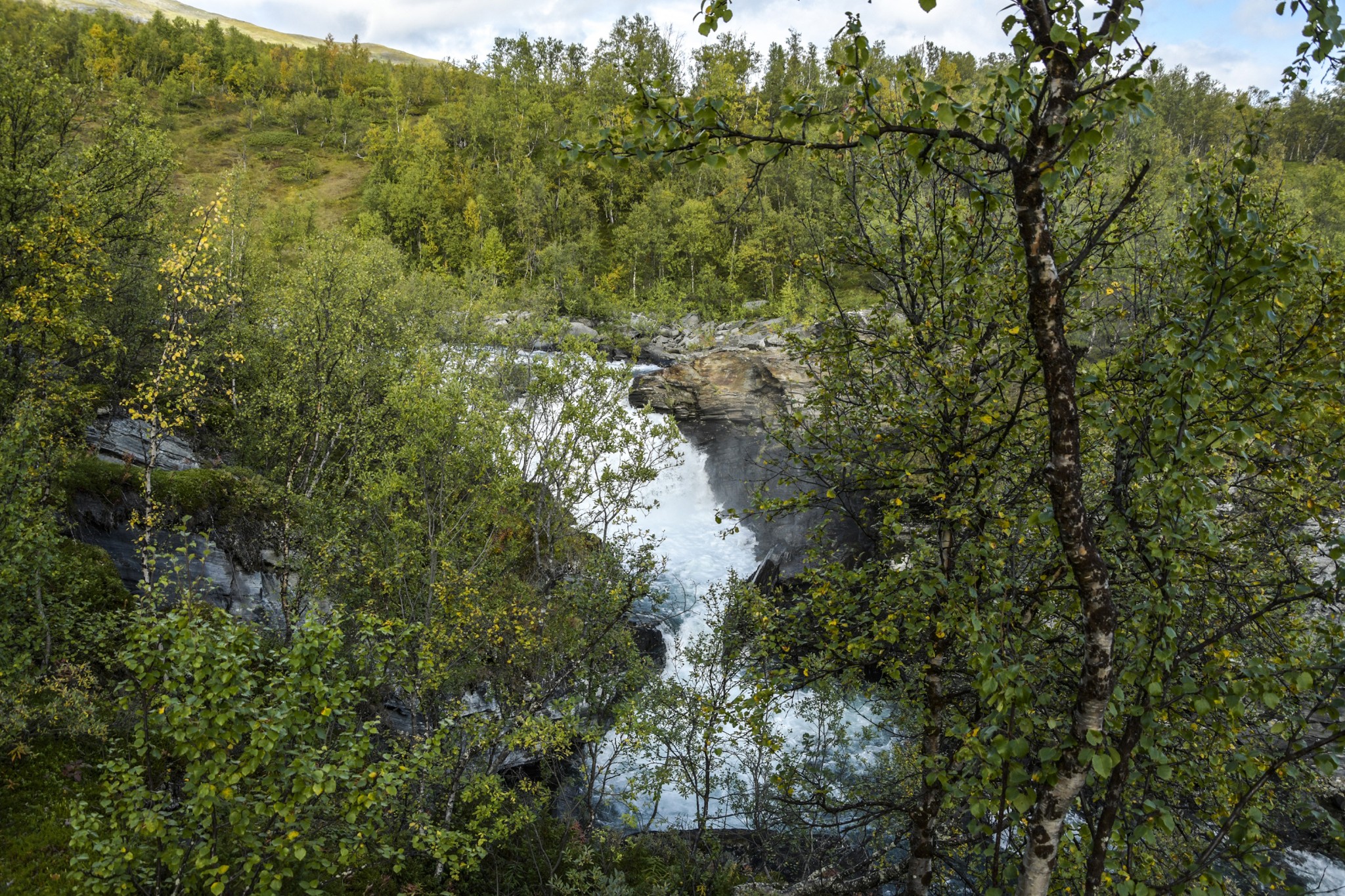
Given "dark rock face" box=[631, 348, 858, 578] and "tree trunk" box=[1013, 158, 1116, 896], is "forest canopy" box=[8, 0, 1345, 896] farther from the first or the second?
"dark rock face" box=[631, 348, 858, 578]

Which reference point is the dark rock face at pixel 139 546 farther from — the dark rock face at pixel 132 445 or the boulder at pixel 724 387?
the boulder at pixel 724 387

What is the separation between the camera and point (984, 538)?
595cm

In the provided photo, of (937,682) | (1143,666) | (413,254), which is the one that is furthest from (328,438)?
(413,254)

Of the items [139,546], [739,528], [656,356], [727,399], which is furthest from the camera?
[656,356]

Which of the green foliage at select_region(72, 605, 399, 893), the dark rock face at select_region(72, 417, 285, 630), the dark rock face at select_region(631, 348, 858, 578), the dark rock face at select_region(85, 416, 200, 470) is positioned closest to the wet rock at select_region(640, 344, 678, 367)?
the dark rock face at select_region(631, 348, 858, 578)

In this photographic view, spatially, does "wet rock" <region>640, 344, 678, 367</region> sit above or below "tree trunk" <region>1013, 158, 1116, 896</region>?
above

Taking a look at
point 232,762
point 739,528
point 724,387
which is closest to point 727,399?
point 724,387

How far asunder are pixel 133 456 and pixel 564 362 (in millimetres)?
14539

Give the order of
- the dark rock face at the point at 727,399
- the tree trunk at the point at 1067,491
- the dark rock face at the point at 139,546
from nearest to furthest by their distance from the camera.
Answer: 1. the tree trunk at the point at 1067,491
2. the dark rock face at the point at 139,546
3. the dark rock face at the point at 727,399

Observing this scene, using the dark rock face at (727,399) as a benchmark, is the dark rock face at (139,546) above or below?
below

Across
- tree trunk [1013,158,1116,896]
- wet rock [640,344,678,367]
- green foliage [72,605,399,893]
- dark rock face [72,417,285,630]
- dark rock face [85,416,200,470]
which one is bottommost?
green foliage [72,605,399,893]

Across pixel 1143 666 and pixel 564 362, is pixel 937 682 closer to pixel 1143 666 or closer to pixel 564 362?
pixel 1143 666

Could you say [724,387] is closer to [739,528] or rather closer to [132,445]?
[739,528]

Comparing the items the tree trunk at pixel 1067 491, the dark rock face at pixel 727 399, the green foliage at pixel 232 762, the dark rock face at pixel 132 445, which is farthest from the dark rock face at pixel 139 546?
the dark rock face at pixel 727 399
